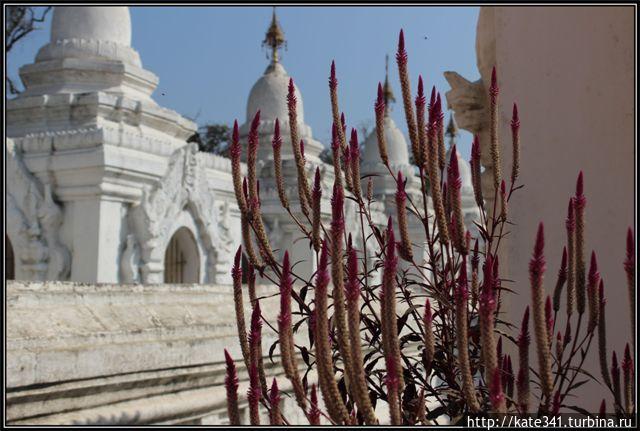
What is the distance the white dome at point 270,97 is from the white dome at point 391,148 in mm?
3924

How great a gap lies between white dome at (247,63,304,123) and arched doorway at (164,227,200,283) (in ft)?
20.3

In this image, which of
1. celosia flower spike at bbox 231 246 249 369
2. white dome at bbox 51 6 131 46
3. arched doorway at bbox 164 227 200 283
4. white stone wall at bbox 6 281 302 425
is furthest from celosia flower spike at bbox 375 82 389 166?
white dome at bbox 51 6 131 46

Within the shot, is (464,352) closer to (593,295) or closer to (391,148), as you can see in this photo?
(593,295)

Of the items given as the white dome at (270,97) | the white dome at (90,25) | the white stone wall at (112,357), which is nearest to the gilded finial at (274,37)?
the white dome at (270,97)

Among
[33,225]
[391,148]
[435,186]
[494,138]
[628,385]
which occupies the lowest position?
[628,385]

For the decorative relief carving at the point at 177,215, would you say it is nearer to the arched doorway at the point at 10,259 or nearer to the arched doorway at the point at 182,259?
the arched doorway at the point at 182,259

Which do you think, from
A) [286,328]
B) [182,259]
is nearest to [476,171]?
[286,328]

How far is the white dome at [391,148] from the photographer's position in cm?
2009

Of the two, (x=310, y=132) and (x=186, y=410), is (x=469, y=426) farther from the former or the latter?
(x=310, y=132)

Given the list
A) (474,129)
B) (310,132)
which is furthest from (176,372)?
(310,132)

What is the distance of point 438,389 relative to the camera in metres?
1.47

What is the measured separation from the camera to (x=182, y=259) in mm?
10070

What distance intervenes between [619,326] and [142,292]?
164cm

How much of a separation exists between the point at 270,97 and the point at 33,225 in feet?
27.8
